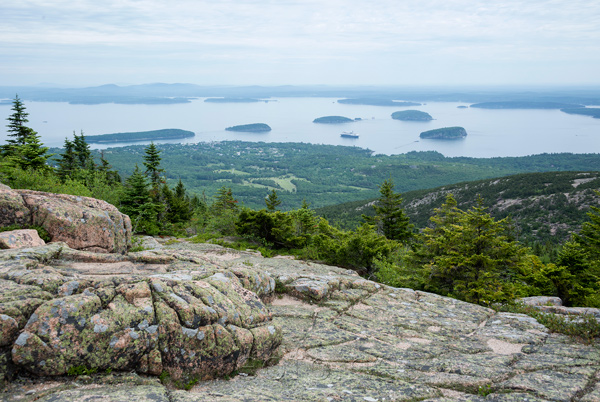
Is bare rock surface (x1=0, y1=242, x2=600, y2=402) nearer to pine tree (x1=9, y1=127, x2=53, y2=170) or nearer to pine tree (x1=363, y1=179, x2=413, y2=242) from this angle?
pine tree (x1=9, y1=127, x2=53, y2=170)

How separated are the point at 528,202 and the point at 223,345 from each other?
85.1 meters

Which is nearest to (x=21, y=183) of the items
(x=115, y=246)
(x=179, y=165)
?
(x=115, y=246)

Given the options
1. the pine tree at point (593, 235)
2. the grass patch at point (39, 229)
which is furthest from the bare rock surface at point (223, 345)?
the pine tree at point (593, 235)

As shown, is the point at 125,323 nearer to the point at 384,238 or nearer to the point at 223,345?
the point at 223,345

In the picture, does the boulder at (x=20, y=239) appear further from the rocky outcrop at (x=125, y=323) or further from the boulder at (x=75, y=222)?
the rocky outcrop at (x=125, y=323)

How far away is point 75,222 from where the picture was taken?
11.5 metres

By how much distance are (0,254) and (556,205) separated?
8424 centimetres

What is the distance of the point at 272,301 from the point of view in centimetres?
1084

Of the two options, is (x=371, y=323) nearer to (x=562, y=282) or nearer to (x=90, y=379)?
(x=90, y=379)

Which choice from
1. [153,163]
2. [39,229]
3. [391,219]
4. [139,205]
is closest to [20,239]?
[39,229]

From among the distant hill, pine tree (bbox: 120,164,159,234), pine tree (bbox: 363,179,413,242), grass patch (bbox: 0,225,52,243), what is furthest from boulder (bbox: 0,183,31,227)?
the distant hill

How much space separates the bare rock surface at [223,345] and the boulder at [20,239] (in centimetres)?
147

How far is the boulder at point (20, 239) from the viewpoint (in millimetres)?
9438

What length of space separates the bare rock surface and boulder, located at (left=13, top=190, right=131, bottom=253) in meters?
2.38
